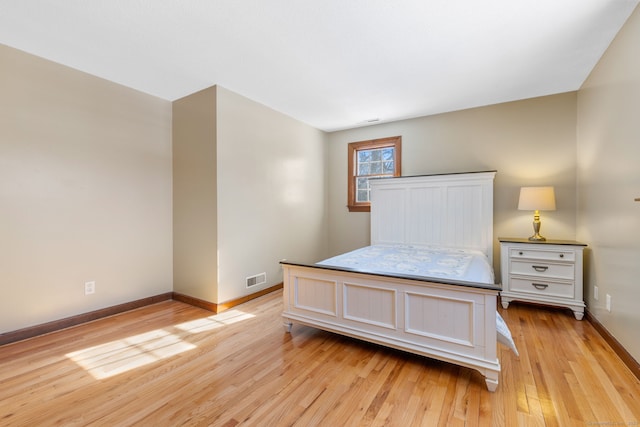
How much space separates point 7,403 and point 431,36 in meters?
3.72

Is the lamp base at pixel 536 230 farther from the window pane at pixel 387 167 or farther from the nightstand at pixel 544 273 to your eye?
the window pane at pixel 387 167

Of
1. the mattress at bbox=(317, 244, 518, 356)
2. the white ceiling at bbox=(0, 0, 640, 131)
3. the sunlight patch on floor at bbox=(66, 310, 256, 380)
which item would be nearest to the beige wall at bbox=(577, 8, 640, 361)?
the white ceiling at bbox=(0, 0, 640, 131)

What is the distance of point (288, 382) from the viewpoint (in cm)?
180

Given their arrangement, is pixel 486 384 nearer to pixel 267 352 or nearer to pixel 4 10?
pixel 267 352

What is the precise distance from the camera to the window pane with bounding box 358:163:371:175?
456cm

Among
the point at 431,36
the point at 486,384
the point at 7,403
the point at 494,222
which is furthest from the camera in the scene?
the point at 494,222

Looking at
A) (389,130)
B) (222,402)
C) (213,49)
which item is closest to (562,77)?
(389,130)

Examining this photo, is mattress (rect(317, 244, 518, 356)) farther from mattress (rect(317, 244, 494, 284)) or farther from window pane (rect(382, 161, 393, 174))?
window pane (rect(382, 161, 393, 174))

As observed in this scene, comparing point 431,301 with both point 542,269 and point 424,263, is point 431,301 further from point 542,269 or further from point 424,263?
point 542,269

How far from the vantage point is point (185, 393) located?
170 cm

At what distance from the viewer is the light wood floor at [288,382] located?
150 centimetres

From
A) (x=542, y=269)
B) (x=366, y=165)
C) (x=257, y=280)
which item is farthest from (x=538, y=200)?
(x=257, y=280)

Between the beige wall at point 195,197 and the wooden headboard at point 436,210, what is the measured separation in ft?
7.39

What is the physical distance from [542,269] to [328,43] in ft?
10.3
